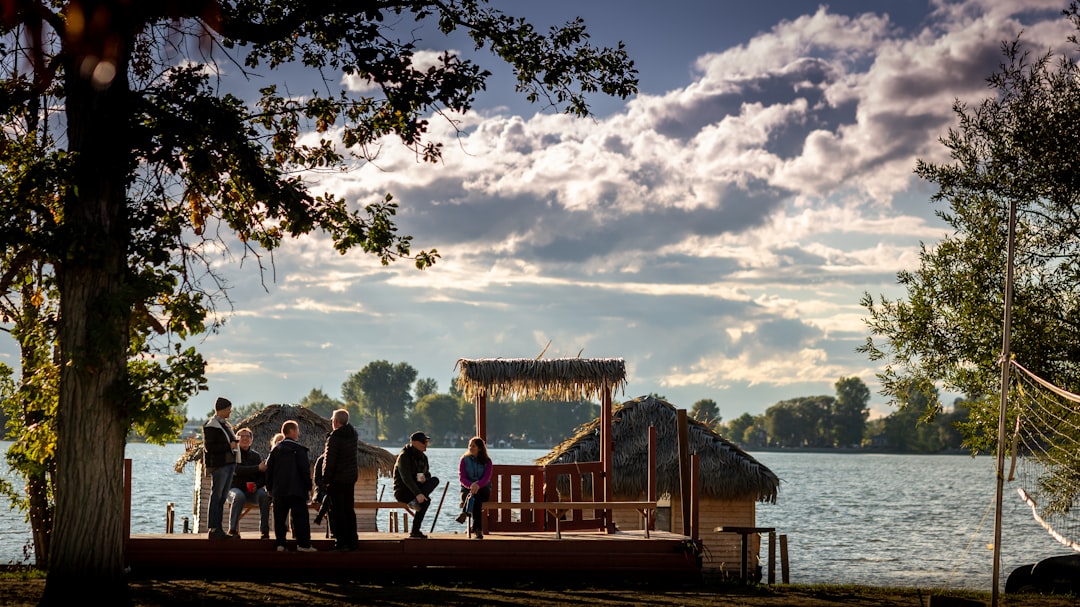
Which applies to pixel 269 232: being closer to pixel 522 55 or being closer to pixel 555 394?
pixel 522 55

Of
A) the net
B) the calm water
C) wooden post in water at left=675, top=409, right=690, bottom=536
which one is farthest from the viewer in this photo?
the calm water

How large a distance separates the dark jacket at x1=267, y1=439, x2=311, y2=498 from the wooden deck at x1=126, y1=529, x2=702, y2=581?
119 centimetres

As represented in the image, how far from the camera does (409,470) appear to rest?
1656 centimetres

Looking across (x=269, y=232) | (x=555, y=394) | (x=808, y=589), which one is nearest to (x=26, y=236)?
(x=269, y=232)

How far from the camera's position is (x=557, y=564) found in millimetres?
16781

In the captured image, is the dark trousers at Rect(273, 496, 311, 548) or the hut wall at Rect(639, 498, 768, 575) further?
the hut wall at Rect(639, 498, 768, 575)

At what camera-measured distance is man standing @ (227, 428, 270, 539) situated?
1622cm

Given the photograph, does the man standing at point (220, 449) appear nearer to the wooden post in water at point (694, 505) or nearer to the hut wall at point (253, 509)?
the wooden post in water at point (694, 505)

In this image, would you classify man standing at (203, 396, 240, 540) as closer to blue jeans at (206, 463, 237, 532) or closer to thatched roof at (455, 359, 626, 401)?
blue jeans at (206, 463, 237, 532)

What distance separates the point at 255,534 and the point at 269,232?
466 cm

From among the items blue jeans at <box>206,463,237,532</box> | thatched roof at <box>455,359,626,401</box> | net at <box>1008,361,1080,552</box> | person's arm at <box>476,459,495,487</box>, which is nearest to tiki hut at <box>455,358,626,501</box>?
thatched roof at <box>455,359,626,401</box>

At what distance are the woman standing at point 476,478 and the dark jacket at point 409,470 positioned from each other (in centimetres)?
64

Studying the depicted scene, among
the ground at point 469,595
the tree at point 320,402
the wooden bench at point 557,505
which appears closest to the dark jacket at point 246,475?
the ground at point 469,595

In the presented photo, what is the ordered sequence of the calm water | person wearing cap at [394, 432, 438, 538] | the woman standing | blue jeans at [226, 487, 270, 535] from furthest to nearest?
the calm water < the woman standing < person wearing cap at [394, 432, 438, 538] < blue jeans at [226, 487, 270, 535]
